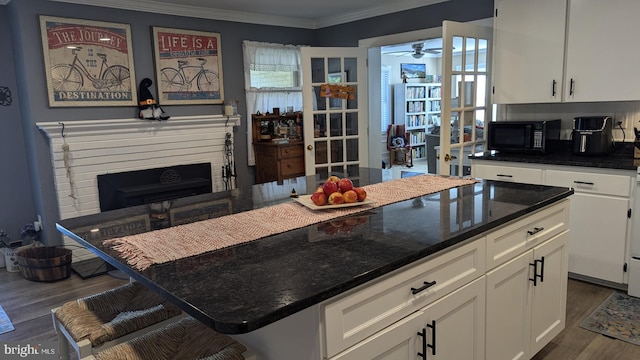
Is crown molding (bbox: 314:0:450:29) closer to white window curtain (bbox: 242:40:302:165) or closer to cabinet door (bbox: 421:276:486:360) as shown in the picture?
white window curtain (bbox: 242:40:302:165)

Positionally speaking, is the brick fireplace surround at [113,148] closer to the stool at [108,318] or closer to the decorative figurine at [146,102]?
the decorative figurine at [146,102]

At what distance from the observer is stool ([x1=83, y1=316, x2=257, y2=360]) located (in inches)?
55.2

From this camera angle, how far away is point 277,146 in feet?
16.1

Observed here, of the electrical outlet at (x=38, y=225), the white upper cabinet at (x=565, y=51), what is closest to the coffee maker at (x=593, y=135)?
the white upper cabinet at (x=565, y=51)

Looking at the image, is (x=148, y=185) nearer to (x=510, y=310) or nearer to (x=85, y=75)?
(x=85, y=75)

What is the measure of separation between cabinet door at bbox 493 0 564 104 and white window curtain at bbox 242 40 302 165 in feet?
8.01

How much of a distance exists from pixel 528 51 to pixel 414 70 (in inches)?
272

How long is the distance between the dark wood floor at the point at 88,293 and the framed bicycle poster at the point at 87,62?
151cm

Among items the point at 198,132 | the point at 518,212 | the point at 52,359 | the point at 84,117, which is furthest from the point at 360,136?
the point at 52,359

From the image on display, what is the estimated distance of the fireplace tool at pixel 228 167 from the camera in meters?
4.93

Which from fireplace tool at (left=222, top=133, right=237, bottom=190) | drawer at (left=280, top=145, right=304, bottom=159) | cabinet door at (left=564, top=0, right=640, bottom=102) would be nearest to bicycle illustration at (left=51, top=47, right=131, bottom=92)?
fireplace tool at (left=222, top=133, right=237, bottom=190)

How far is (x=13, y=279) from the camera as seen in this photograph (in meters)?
3.79

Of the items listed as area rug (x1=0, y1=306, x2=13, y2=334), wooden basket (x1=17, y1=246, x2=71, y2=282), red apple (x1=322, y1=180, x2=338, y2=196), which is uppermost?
red apple (x1=322, y1=180, x2=338, y2=196)

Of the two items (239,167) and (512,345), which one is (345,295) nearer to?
(512,345)
